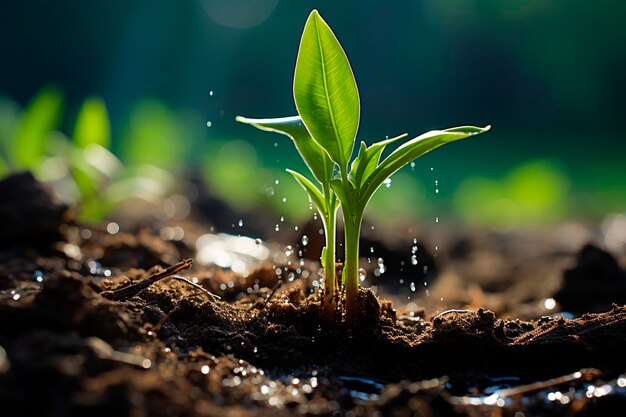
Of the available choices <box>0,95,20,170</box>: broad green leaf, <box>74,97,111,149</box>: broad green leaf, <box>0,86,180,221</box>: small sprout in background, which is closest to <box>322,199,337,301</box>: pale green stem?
<box>0,86,180,221</box>: small sprout in background

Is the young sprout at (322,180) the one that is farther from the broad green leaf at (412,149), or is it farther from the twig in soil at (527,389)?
the twig in soil at (527,389)

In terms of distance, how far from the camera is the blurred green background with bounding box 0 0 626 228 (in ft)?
23.8

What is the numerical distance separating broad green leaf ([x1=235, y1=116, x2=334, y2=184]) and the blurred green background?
421 centimetres

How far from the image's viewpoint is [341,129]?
1656mm

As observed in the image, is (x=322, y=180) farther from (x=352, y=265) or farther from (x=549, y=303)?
(x=549, y=303)

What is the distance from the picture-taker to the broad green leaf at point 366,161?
1692 millimetres

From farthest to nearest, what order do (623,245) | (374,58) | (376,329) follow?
(374,58), (623,245), (376,329)

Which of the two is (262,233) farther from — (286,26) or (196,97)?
(196,97)

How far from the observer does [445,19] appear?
1126 cm

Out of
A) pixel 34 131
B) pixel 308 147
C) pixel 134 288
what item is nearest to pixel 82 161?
pixel 34 131

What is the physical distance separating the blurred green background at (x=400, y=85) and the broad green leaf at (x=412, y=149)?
14.2ft

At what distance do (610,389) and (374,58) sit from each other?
11.5m

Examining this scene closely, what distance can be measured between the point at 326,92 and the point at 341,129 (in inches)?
4.2

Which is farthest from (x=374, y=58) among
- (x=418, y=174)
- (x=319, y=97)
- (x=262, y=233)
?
(x=319, y=97)
